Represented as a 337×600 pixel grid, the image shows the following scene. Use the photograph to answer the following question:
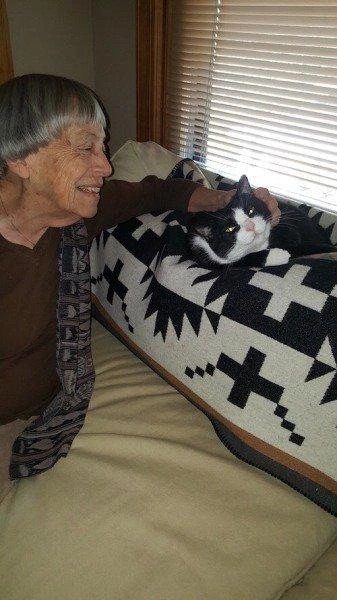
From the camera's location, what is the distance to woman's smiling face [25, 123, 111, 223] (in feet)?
2.64

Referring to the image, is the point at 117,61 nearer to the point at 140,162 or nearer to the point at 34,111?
the point at 140,162

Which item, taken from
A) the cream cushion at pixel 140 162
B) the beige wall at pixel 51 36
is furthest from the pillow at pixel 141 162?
the beige wall at pixel 51 36

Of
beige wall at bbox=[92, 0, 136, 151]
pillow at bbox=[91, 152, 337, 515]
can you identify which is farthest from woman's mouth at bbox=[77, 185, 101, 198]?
beige wall at bbox=[92, 0, 136, 151]

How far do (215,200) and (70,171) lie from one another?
570 millimetres

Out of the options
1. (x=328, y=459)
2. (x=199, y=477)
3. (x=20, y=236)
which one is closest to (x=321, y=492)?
(x=328, y=459)

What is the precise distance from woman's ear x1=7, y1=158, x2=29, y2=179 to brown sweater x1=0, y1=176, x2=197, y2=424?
175 millimetres

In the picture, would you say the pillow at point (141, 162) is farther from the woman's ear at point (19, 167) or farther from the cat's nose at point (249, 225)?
the woman's ear at point (19, 167)

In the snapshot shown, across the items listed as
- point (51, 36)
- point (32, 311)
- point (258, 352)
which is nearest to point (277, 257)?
point (258, 352)

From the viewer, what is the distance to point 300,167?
4.95ft

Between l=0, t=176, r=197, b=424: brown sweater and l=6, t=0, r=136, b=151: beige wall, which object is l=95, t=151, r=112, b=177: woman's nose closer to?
l=0, t=176, r=197, b=424: brown sweater

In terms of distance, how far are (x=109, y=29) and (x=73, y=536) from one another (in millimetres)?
2382

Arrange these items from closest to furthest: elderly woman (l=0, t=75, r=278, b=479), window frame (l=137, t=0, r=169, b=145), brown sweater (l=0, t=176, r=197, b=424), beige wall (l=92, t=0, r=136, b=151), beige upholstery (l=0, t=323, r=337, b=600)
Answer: beige upholstery (l=0, t=323, r=337, b=600) → elderly woman (l=0, t=75, r=278, b=479) → brown sweater (l=0, t=176, r=197, b=424) → window frame (l=137, t=0, r=169, b=145) → beige wall (l=92, t=0, r=136, b=151)

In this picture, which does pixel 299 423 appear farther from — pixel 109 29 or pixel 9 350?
pixel 109 29

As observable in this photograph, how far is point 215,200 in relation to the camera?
122 cm
